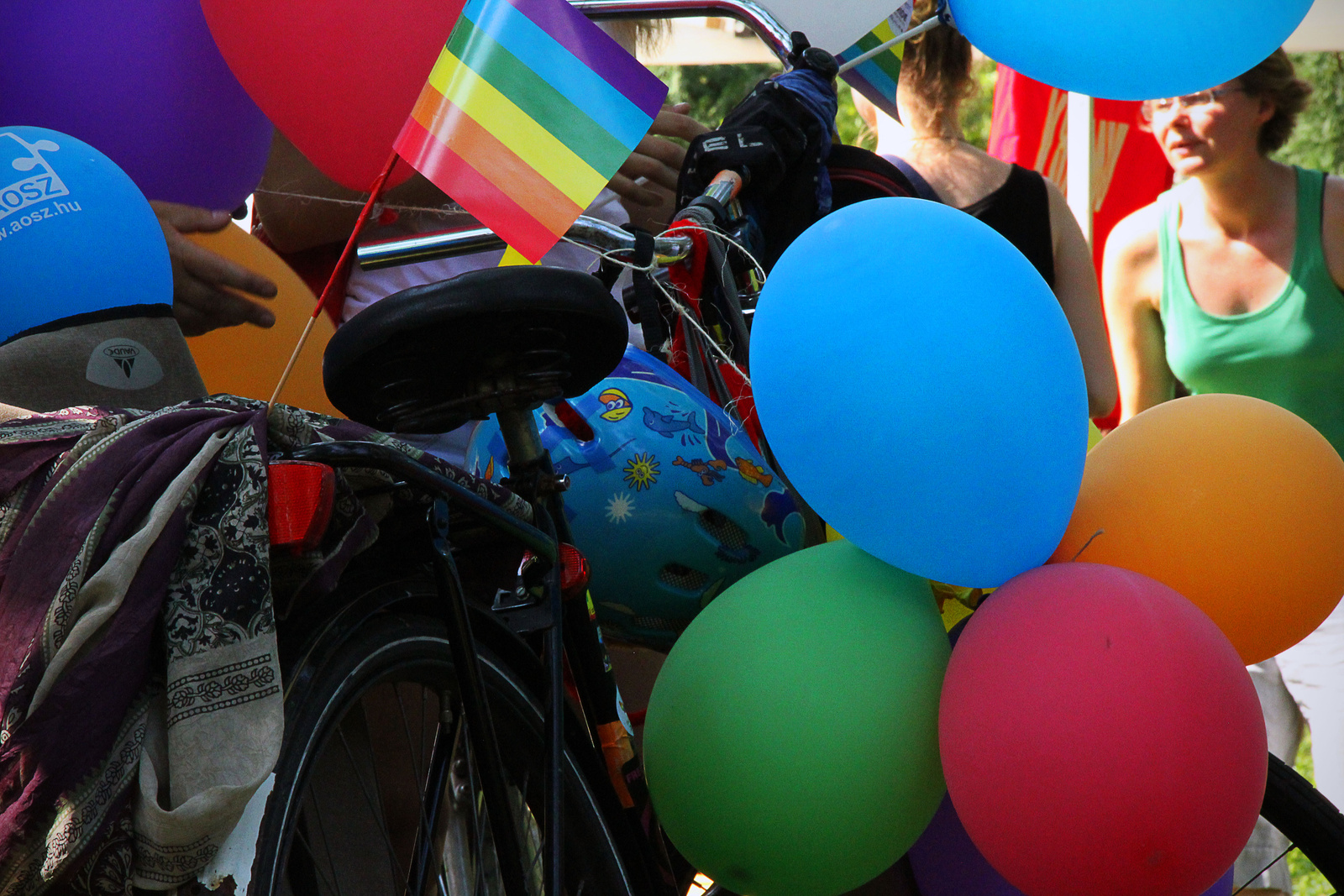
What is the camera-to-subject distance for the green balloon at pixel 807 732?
1202 millimetres

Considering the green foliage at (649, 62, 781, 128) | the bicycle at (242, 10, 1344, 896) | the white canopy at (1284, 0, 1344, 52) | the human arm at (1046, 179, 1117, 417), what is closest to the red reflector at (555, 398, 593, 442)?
the bicycle at (242, 10, 1344, 896)

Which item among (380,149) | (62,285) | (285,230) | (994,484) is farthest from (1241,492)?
(285,230)

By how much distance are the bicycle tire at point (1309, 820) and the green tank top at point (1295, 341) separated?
4.19 ft

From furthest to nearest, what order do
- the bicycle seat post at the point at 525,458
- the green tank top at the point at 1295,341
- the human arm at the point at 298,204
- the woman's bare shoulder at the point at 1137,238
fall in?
1. the woman's bare shoulder at the point at 1137,238
2. the green tank top at the point at 1295,341
3. the human arm at the point at 298,204
4. the bicycle seat post at the point at 525,458

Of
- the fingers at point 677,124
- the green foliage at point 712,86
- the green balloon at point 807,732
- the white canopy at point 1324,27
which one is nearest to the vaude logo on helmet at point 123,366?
the green balloon at point 807,732

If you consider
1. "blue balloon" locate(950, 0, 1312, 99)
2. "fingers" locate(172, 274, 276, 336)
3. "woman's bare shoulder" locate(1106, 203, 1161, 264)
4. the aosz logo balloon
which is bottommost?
"fingers" locate(172, 274, 276, 336)

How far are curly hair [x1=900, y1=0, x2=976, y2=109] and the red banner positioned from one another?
1343mm

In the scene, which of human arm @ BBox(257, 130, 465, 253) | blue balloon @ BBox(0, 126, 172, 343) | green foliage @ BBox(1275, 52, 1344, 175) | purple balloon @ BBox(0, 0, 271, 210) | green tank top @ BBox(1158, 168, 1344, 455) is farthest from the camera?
green foliage @ BBox(1275, 52, 1344, 175)

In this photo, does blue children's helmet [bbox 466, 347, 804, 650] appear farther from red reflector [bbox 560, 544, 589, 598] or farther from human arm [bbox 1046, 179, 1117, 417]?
human arm [bbox 1046, 179, 1117, 417]

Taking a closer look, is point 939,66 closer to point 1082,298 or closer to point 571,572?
point 1082,298

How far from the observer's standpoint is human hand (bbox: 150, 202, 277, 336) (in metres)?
1.77

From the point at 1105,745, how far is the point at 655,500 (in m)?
0.65

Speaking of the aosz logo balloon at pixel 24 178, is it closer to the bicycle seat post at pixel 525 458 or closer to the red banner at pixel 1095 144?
the bicycle seat post at pixel 525 458

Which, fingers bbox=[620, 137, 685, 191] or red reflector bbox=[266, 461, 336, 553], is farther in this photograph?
fingers bbox=[620, 137, 685, 191]
